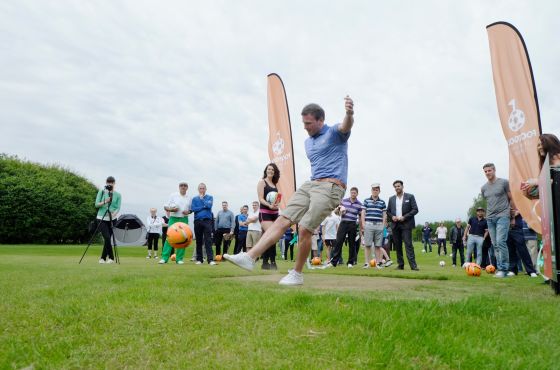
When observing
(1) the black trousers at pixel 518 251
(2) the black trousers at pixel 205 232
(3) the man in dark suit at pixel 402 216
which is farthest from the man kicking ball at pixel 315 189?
(2) the black trousers at pixel 205 232

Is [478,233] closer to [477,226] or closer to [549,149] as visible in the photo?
[477,226]

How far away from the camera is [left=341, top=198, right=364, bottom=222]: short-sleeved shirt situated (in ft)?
42.6

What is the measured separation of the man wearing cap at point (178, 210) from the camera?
1187 cm

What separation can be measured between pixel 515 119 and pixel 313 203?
6341 mm

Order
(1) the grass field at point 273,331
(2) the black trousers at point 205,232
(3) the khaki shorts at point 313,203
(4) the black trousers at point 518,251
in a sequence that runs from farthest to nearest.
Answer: (2) the black trousers at point 205,232 → (4) the black trousers at point 518,251 → (3) the khaki shorts at point 313,203 → (1) the grass field at point 273,331

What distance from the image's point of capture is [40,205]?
1337 inches

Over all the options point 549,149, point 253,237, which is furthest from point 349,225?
point 549,149

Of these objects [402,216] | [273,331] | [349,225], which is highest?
[402,216]

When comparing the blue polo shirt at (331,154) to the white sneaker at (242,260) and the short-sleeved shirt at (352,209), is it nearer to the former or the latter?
the white sneaker at (242,260)

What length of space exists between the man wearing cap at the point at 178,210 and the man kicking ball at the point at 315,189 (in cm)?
683

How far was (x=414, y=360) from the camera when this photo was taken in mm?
2814

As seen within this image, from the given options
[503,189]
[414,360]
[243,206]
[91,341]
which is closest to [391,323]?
[414,360]

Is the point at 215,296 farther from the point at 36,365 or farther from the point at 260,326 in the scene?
the point at 36,365

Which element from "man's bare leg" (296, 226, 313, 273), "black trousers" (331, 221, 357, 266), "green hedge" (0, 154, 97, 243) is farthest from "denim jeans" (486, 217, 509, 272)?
"green hedge" (0, 154, 97, 243)
